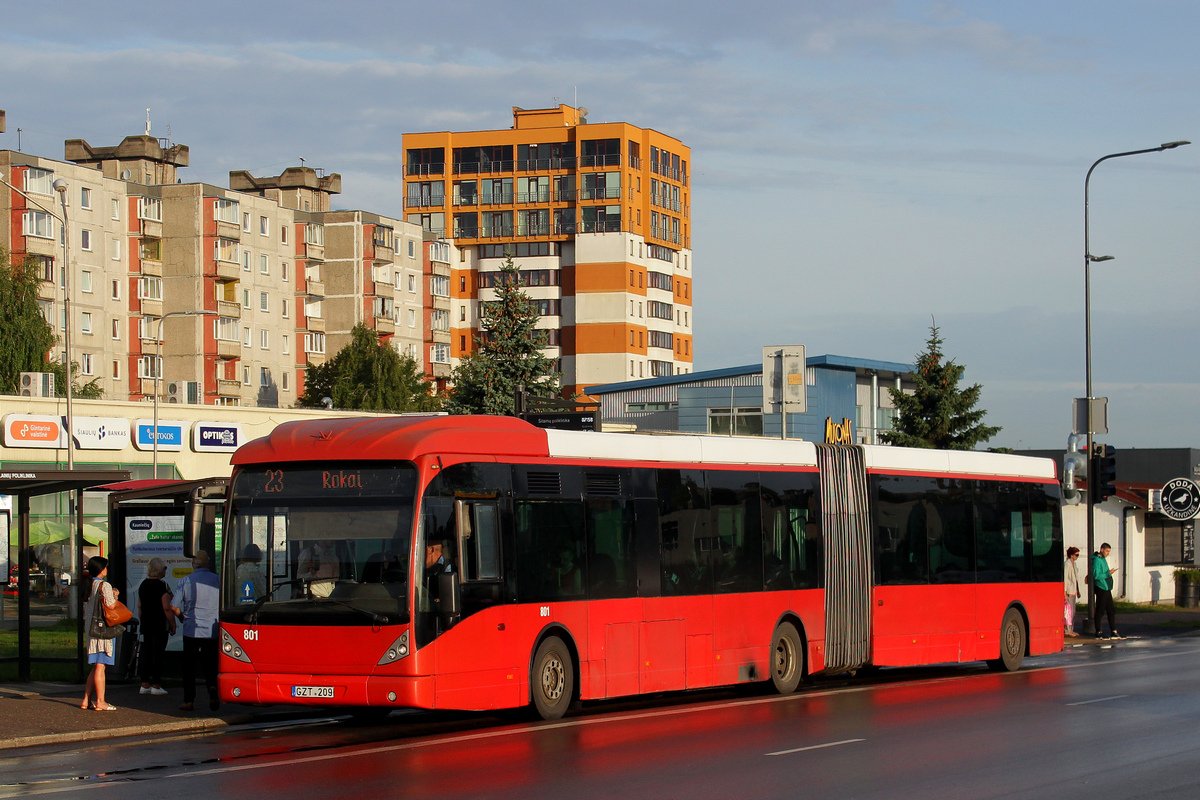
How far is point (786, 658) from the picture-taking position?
18.9 metres

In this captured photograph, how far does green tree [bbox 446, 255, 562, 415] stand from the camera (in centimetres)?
5106

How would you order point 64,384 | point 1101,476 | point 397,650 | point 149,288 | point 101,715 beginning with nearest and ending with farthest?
point 397,650, point 101,715, point 1101,476, point 64,384, point 149,288

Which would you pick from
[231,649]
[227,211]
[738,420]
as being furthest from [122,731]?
[227,211]

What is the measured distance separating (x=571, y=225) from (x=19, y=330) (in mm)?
64282

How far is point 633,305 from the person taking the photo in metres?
126

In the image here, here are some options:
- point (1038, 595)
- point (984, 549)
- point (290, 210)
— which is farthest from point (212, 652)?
point (290, 210)

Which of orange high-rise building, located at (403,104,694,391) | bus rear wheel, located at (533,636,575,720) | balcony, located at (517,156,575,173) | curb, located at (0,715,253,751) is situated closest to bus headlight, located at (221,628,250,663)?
curb, located at (0,715,253,751)

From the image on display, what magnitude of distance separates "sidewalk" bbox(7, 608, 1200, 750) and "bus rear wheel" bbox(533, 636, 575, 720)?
3138 millimetres

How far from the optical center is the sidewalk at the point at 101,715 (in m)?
14.3

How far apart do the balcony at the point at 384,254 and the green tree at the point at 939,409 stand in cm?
5706

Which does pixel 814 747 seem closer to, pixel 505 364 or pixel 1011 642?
pixel 1011 642

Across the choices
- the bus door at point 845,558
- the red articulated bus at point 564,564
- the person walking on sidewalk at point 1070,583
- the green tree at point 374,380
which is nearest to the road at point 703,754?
the red articulated bus at point 564,564

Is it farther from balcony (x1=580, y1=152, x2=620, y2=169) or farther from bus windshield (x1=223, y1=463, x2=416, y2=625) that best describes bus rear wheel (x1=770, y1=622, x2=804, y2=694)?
balcony (x1=580, y1=152, x2=620, y2=169)

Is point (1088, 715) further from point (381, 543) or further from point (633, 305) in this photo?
point (633, 305)
